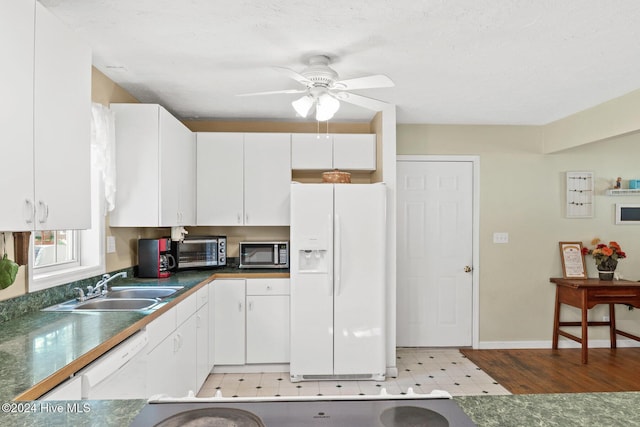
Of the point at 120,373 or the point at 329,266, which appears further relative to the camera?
the point at 329,266

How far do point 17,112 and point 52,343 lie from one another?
87 centimetres

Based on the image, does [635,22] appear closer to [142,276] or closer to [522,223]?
[522,223]

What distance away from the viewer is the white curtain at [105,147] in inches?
106

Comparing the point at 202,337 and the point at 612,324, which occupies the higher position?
the point at 202,337

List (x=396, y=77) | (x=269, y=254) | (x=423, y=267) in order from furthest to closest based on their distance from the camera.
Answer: (x=423, y=267) → (x=269, y=254) → (x=396, y=77)

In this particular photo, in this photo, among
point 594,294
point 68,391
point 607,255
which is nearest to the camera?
point 68,391

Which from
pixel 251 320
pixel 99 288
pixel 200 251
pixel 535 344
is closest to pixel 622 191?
pixel 535 344

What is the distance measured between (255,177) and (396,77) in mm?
1669

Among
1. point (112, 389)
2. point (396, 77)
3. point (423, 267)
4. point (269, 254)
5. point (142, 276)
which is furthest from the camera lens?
point (423, 267)

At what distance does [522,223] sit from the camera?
4.47 m

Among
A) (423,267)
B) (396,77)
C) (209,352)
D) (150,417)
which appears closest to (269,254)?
(209,352)

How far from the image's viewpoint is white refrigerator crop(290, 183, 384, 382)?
3486mm

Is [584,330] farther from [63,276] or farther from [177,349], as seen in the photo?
[63,276]

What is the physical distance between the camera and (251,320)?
368 centimetres
